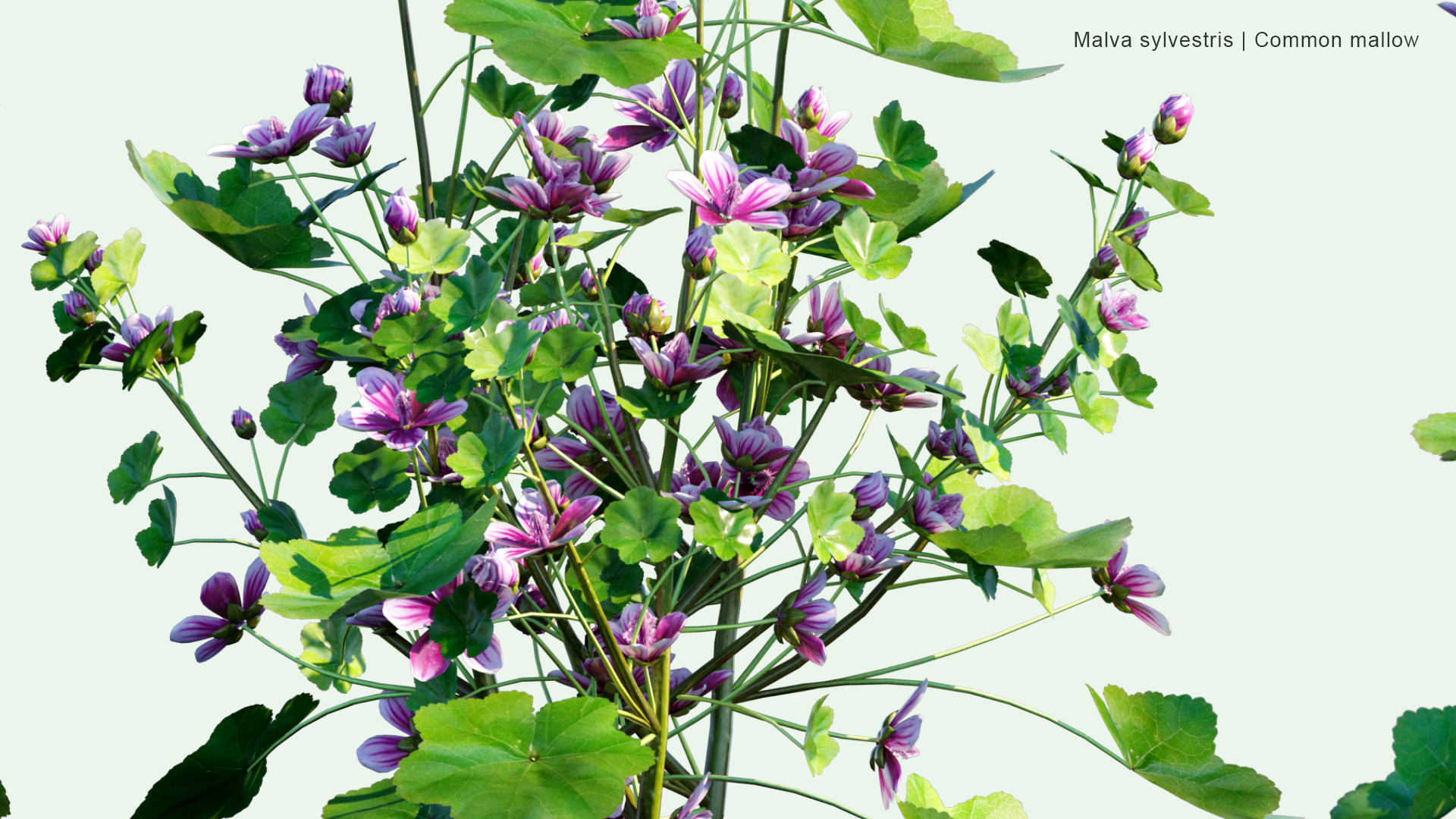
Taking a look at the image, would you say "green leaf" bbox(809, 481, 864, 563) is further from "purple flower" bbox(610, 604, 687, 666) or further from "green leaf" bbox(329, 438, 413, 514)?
"green leaf" bbox(329, 438, 413, 514)

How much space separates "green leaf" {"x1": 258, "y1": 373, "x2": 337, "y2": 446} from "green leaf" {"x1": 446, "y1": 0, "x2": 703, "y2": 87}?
55cm

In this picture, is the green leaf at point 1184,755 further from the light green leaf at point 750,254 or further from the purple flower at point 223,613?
the purple flower at point 223,613

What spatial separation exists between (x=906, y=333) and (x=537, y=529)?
1.58 ft

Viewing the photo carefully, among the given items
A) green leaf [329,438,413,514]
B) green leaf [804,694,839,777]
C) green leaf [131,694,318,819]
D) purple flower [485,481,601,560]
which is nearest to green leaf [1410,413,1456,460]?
green leaf [804,694,839,777]

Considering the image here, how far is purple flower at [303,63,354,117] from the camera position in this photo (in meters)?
1.77

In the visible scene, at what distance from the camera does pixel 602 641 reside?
68.5 inches

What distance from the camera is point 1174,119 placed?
1782 mm

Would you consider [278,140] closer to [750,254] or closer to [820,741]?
[750,254]

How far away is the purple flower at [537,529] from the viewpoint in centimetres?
154

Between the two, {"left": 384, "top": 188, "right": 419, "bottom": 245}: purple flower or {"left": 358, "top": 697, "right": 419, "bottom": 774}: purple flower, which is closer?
{"left": 384, "top": 188, "right": 419, "bottom": 245}: purple flower

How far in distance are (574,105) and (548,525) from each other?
572 mm

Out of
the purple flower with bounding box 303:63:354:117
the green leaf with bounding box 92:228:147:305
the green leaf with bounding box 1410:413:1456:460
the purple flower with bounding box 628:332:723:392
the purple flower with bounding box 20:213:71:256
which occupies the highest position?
the purple flower with bounding box 303:63:354:117

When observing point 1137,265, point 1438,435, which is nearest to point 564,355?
point 1137,265

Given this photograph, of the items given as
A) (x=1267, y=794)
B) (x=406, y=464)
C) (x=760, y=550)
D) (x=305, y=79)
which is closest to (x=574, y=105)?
(x=305, y=79)
